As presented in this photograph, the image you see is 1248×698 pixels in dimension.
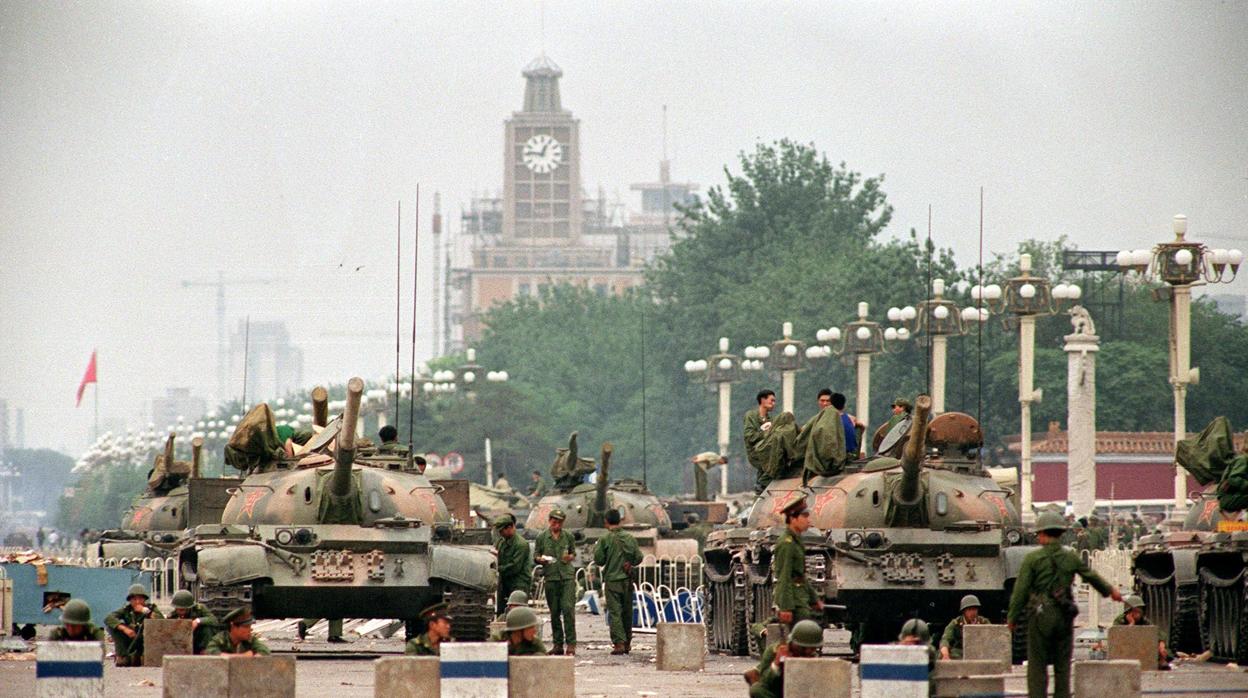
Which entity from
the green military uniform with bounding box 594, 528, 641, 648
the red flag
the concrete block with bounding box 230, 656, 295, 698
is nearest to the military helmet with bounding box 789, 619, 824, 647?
the concrete block with bounding box 230, 656, 295, 698

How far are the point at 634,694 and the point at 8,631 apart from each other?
10.5m

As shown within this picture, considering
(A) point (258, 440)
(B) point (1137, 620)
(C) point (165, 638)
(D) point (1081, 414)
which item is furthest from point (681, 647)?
Answer: (D) point (1081, 414)

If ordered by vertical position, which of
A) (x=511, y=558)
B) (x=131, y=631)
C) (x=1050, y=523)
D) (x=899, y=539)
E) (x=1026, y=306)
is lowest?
(x=131, y=631)

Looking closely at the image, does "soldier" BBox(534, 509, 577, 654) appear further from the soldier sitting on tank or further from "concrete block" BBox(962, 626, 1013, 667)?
the soldier sitting on tank

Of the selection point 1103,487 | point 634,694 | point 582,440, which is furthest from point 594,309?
point 634,694

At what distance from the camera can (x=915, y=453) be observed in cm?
2409

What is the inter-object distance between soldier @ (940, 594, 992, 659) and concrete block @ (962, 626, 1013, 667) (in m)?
0.11

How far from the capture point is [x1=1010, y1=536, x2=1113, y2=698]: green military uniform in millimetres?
17938

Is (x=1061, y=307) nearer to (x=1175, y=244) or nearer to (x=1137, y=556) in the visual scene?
(x=1175, y=244)

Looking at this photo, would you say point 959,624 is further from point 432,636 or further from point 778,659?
point 432,636

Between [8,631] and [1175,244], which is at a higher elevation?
[1175,244]

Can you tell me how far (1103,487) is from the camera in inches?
2625

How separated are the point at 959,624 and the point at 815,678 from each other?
561 centimetres

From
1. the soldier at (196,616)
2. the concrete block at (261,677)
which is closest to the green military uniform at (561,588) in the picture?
the soldier at (196,616)
